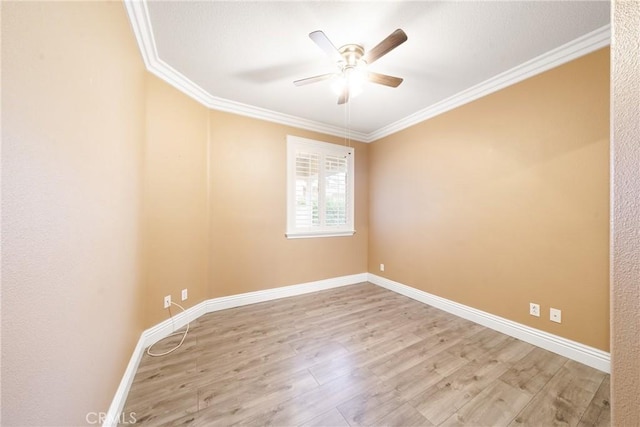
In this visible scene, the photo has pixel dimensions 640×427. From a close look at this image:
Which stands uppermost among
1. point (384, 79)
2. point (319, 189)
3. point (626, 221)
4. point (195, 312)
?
point (384, 79)

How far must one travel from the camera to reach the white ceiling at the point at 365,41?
155 centimetres

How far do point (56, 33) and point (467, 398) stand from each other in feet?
9.23

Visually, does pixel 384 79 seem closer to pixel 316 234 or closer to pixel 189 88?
pixel 189 88

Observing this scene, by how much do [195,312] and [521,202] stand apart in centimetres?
358

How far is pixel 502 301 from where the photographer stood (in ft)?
7.54

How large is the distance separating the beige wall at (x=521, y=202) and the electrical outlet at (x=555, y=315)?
0.04 m

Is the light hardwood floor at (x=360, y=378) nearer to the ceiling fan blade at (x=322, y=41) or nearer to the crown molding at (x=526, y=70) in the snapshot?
the ceiling fan blade at (x=322, y=41)

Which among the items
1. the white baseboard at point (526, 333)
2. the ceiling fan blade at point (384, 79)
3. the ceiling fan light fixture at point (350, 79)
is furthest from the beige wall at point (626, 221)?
the white baseboard at point (526, 333)

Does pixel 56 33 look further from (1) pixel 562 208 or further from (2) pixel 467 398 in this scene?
(1) pixel 562 208

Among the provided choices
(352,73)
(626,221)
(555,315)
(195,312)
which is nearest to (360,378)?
(626,221)

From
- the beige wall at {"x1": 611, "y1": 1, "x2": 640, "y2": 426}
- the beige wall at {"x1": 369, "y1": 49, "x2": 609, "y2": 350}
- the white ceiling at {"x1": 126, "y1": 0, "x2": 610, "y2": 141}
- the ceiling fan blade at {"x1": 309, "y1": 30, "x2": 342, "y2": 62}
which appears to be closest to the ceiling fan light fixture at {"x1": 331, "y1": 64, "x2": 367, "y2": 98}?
the white ceiling at {"x1": 126, "y1": 0, "x2": 610, "y2": 141}

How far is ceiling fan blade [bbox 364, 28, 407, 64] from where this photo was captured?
1.42 metres

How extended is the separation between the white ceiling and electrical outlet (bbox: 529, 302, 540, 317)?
215 centimetres

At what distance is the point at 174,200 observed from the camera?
2.28m
